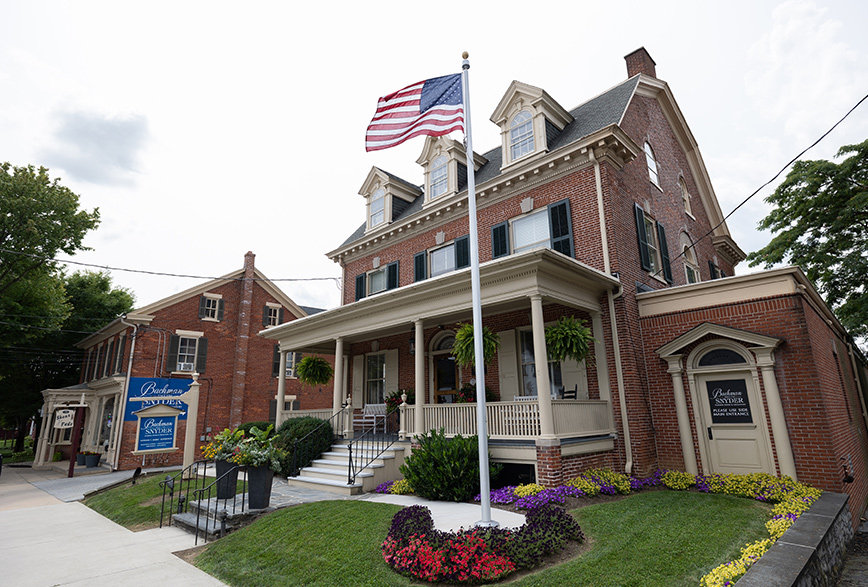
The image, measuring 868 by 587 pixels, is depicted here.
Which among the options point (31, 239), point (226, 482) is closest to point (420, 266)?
point (226, 482)

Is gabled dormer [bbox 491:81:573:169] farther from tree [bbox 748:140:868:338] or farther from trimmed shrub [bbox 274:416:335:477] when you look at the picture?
tree [bbox 748:140:868:338]

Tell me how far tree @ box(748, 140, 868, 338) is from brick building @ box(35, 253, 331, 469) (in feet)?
80.0

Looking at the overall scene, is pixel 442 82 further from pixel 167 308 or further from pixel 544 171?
pixel 167 308

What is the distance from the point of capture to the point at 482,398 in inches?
263

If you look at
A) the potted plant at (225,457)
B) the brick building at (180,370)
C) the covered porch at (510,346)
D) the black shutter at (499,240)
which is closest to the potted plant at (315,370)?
the covered porch at (510,346)

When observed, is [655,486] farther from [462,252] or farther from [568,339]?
[462,252]

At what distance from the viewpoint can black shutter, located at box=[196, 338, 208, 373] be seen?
23.1 meters

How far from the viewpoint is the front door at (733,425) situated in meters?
9.43

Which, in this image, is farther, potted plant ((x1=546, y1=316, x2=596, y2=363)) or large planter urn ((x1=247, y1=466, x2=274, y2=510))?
potted plant ((x1=546, y1=316, x2=596, y2=363))

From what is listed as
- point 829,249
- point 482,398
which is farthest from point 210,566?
point 829,249

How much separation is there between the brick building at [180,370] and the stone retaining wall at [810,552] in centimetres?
2257

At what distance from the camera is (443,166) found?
1622cm

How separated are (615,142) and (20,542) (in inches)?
600

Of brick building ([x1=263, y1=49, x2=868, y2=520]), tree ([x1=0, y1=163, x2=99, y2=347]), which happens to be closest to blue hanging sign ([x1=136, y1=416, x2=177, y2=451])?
tree ([x1=0, y1=163, x2=99, y2=347])
